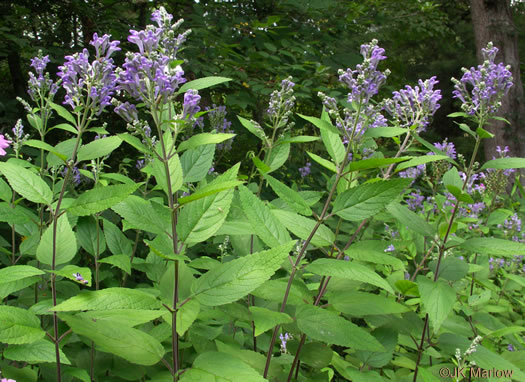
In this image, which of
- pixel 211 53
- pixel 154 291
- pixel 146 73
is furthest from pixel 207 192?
pixel 211 53

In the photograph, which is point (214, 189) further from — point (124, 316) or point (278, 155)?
point (278, 155)

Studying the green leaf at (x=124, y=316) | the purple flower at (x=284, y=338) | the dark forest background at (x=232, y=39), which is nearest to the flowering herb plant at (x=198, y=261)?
the green leaf at (x=124, y=316)

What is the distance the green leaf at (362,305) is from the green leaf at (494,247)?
0.48 meters

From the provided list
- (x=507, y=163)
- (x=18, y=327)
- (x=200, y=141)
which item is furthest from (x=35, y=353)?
(x=507, y=163)

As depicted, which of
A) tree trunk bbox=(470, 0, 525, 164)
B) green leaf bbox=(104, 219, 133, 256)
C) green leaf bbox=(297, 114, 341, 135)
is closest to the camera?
green leaf bbox=(297, 114, 341, 135)

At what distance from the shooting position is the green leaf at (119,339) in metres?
1.14

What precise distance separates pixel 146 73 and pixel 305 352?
1148mm

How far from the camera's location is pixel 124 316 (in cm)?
122

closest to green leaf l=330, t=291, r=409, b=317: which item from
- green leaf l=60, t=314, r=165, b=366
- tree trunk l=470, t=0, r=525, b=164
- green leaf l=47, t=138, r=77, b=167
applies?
green leaf l=60, t=314, r=165, b=366

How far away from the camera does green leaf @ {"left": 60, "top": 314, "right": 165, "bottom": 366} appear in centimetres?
114

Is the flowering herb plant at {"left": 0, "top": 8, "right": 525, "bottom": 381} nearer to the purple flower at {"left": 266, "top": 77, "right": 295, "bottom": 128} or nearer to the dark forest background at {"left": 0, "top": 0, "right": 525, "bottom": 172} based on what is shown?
the purple flower at {"left": 266, "top": 77, "right": 295, "bottom": 128}

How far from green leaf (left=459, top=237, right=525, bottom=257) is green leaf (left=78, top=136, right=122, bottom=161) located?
1.48m

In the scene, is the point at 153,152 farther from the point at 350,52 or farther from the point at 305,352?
the point at 350,52

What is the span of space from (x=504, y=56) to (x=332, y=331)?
10.4 m
